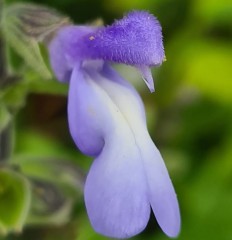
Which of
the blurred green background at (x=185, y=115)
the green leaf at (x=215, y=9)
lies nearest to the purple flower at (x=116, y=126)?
the blurred green background at (x=185, y=115)

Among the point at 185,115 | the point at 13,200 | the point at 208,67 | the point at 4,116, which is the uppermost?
the point at 4,116

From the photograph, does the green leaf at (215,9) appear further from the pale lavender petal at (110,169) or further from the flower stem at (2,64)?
the pale lavender petal at (110,169)

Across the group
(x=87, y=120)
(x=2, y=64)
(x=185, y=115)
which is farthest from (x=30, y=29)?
(x=185, y=115)

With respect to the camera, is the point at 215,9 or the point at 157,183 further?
the point at 215,9

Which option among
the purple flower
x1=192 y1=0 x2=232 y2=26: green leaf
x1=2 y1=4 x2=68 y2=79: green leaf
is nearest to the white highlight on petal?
the purple flower

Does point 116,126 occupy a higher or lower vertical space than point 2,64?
higher

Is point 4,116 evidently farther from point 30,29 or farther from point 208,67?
point 208,67

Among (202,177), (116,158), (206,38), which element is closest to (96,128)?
(116,158)
